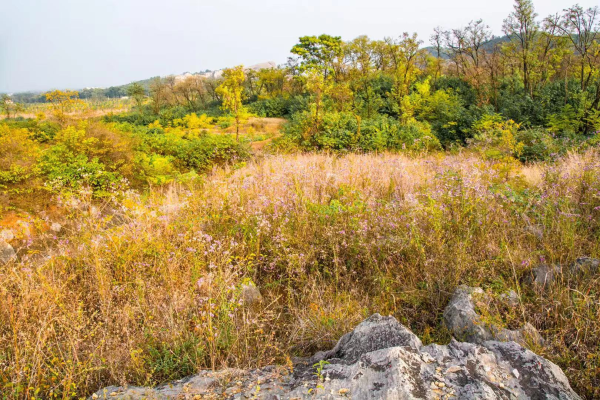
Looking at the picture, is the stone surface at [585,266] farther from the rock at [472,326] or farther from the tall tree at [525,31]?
the tall tree at [525,31]

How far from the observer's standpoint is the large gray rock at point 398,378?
1.32m

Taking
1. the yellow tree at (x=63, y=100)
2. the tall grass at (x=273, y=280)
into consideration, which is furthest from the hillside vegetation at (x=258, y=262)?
the yellow tree at (x=63, y=100)

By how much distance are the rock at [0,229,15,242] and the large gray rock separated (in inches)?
210

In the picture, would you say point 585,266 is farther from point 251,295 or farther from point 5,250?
point 5,250

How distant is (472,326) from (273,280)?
1828 millimetres

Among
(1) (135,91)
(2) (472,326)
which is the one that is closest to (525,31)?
(2) (472,326)

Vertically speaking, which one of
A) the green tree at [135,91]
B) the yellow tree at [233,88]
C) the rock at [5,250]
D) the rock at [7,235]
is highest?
the green tree at [135,91]

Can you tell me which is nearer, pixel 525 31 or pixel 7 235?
pixel 7 235

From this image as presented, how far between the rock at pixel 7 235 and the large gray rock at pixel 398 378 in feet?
17.5

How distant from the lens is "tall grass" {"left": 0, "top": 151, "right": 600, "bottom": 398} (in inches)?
77.4

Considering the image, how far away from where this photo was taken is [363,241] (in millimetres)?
3348

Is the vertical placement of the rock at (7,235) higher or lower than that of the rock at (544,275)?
lower

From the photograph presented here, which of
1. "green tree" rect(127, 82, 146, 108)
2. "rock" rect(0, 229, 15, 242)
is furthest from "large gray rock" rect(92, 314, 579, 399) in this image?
→ "green tree" rect(127, 82, 146, 108)

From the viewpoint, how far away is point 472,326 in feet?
6.93
